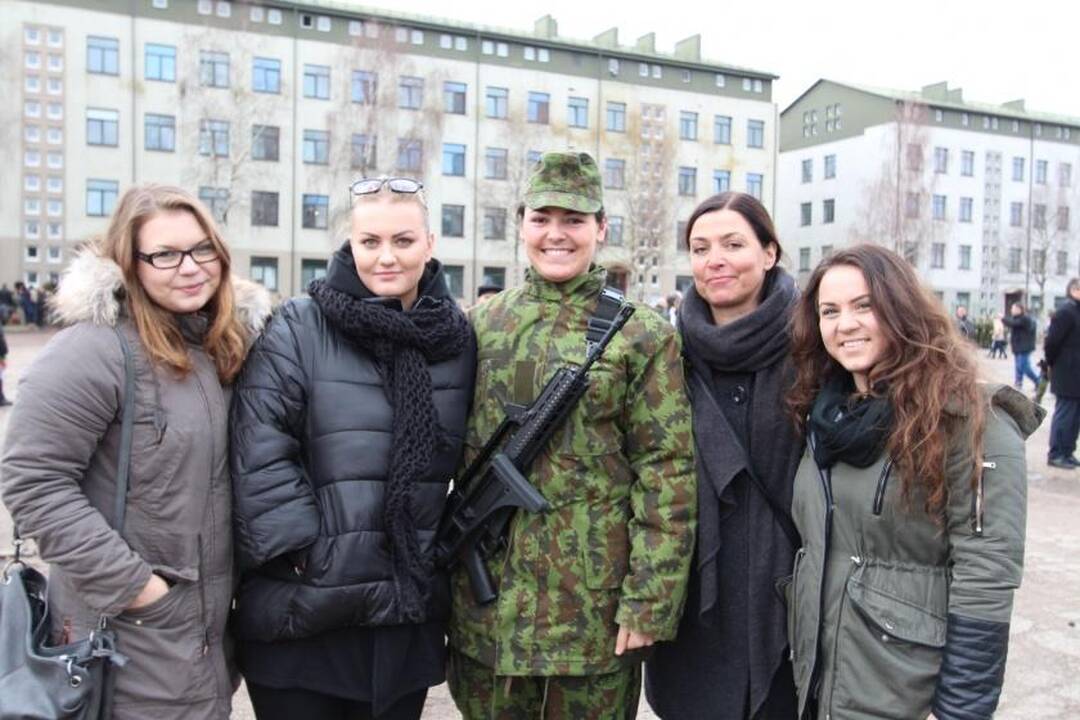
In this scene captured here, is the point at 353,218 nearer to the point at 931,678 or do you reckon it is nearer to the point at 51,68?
the point at 931,678

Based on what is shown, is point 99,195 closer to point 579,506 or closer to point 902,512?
point 579,506

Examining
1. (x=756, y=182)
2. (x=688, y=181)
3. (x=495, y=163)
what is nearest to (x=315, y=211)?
(x=495, y=163)

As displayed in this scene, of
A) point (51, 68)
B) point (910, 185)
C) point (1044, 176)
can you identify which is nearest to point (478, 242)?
point (51, 68)

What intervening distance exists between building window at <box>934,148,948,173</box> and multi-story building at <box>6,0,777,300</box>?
535 inches

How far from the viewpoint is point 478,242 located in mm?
42062

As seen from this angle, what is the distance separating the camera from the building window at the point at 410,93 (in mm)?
40125

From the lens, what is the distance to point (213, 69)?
37.3 meters

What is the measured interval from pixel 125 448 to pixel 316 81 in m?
39.7

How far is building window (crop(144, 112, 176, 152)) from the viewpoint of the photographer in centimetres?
3700

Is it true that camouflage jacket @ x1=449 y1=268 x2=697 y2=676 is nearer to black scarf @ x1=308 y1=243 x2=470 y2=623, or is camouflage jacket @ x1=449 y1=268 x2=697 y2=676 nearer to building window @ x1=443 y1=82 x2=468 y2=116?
black scarf @ x1=308 y1=243 x2=470 y2=623

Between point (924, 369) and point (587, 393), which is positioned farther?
point (587, 393)

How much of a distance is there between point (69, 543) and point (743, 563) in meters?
1.98

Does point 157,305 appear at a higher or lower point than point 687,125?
lower

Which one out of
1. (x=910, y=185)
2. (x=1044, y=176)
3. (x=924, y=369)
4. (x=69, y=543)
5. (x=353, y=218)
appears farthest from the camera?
(x=1044, y=176)
